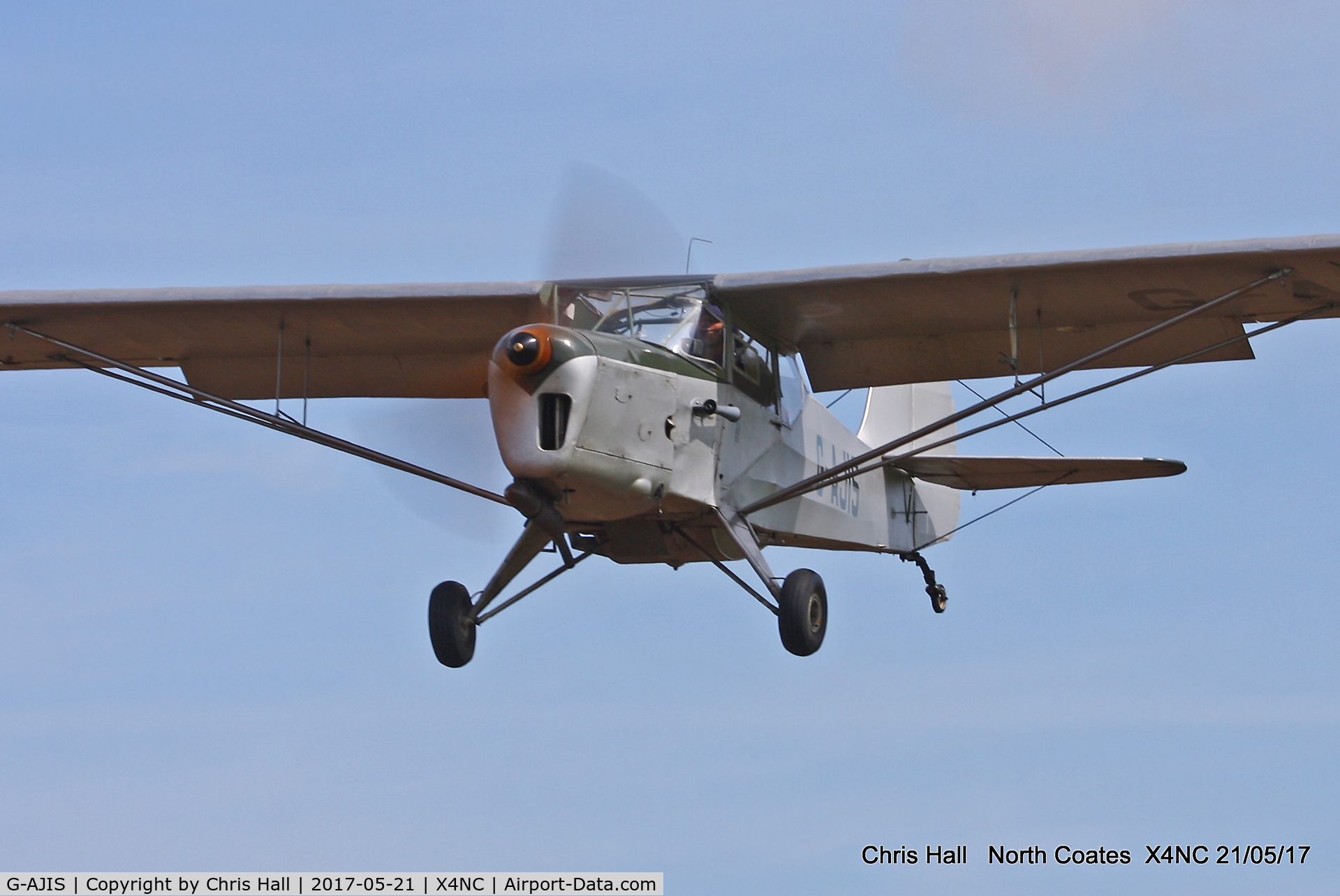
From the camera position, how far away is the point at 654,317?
13984 millimetres

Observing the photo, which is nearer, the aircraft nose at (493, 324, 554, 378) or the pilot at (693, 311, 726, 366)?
the aircraft nose at (493, 324, 554, 378)

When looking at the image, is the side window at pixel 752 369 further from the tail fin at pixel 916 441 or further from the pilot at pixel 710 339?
the tail fin at pixel 916 441

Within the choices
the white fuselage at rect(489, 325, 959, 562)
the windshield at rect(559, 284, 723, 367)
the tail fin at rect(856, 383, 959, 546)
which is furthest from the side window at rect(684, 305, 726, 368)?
the tail fin at rect(856, 383, 959, 546)

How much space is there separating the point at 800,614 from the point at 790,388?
210cm

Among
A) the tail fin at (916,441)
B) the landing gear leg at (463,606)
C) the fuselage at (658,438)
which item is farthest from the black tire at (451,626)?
the tail fin at (916,441)

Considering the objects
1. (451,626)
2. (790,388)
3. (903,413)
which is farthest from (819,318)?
(903,413)

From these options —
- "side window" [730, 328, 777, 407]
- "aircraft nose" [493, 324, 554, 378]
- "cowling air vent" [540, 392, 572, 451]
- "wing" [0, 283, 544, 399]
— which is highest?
"wing" [0, 283, 544, 399]

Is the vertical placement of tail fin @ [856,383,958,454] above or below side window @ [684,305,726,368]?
above

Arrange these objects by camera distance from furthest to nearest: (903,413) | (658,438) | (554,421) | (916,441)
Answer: (903,413)
(916,441)
(658,438)
(554,421)

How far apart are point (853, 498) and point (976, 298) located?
2606 millimetres

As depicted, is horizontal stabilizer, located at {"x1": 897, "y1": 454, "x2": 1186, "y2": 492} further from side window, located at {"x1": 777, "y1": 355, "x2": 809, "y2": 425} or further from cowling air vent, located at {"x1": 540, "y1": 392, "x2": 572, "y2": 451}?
cowling air vent, located at {"x1": 540, "y1": 392, "x2": 572, "y2": 451}

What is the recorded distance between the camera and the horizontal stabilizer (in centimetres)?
1700

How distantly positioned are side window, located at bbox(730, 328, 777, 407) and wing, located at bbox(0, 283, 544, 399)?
1.48m

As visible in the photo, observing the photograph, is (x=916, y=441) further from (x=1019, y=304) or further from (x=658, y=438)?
(x=658, y=438)
